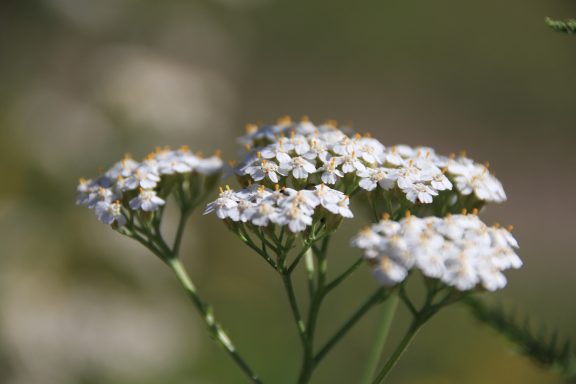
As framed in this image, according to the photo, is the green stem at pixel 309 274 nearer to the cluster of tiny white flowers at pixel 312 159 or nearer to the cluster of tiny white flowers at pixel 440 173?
the cluster of tiny white flowers at pixel 312 159

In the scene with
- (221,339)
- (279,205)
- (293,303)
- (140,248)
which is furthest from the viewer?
(140,248)

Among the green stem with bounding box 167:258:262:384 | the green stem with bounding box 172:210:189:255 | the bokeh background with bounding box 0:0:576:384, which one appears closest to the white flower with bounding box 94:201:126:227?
the green stem with bounding box 172:210:189:255

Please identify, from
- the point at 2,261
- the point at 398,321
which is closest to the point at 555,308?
the point at 398,321

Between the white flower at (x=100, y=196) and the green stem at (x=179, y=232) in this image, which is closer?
the white flower at (x=100, y=196)

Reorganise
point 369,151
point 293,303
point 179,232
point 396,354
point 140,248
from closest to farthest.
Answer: point 396,354 < point 293,303 < point 369,151 < point 179,232 < point 140,248

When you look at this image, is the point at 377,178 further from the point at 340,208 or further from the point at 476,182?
the point at 476,182

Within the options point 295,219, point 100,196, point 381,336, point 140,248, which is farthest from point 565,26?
point 140,248

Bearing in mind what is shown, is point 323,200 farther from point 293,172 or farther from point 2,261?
point 2,261

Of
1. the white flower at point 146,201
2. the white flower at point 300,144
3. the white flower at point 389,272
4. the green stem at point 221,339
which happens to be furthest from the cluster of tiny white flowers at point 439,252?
the white flower at point 146,201
